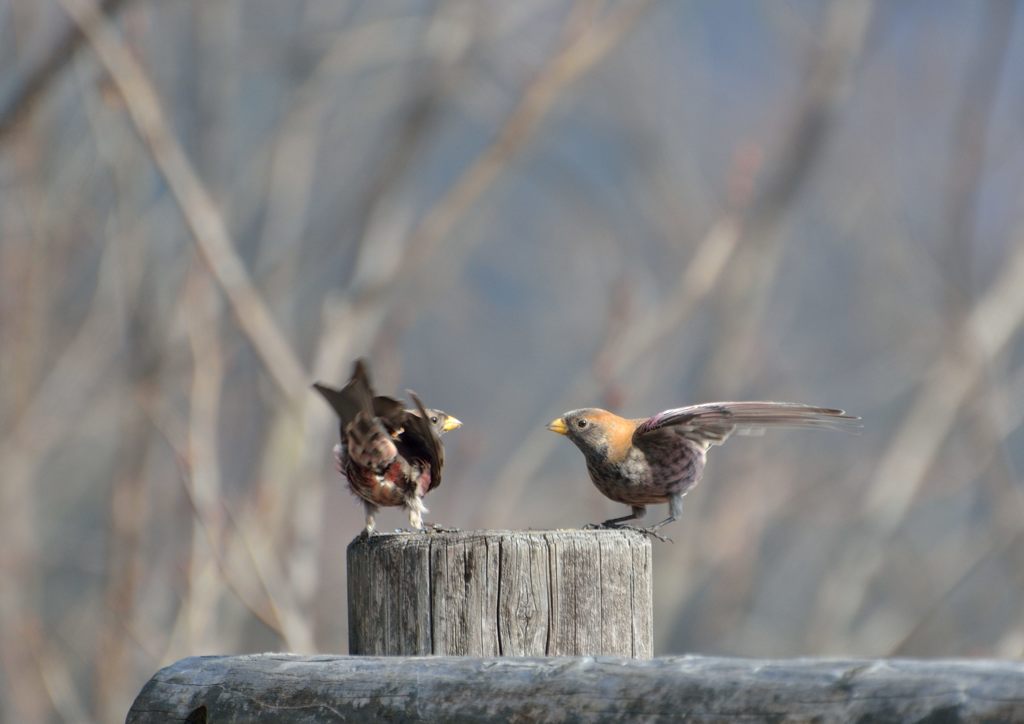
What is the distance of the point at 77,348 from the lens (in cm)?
728

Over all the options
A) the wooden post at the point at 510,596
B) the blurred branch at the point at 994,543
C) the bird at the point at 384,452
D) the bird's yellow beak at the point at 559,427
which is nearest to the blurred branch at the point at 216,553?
the bird at the point at 384,452

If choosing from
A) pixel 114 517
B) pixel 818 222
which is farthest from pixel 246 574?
pixel 818 222

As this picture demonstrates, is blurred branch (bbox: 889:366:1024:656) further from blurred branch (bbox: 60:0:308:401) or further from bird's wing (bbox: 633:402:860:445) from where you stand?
blurred branch (bbox: 60:0:308:401)

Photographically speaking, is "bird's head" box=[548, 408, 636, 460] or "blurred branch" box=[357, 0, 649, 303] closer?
"bird's head" box=[548, 408, 636, 460]

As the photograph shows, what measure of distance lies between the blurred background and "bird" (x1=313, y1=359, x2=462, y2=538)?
64.3 inches

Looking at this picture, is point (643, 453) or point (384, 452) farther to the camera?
point (643, 453)

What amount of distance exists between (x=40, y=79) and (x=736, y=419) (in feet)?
8.78

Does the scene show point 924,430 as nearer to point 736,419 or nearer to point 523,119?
point 523,119

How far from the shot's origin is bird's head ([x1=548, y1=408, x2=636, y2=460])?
3865mm

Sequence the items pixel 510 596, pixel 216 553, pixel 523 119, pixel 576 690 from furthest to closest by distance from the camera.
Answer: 1. pixel 523 119
2. pixel 216 553
3. pixel 510 596
4. pixel 576 690

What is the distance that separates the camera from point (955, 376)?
24.9 feet

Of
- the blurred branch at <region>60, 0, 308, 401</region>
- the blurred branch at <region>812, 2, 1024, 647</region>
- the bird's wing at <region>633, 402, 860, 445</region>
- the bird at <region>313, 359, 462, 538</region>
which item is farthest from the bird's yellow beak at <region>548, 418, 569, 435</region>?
the blurred branch at <region>812, 2, 1024, 647</region>

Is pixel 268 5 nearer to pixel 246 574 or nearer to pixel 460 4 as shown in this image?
pixel 460 4

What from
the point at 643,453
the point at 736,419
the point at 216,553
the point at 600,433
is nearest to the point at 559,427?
the point at 600,433
